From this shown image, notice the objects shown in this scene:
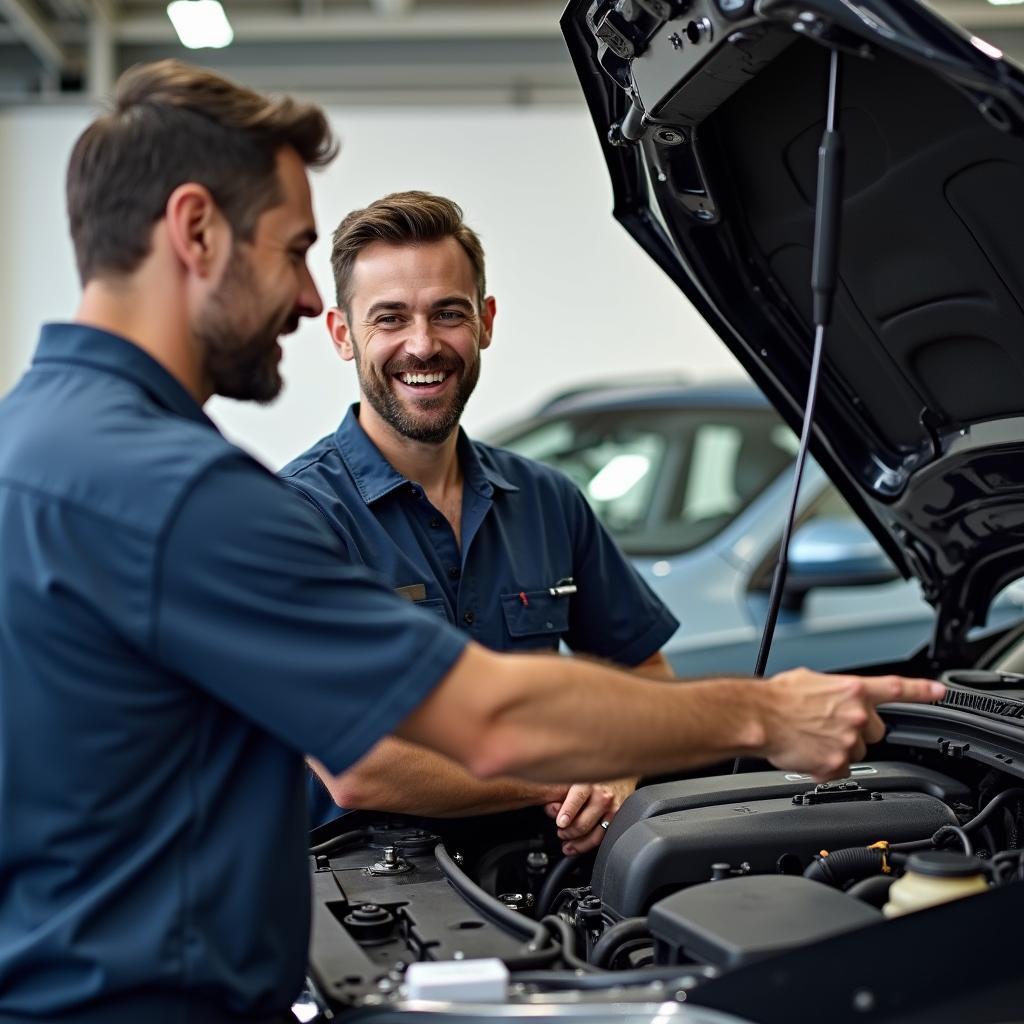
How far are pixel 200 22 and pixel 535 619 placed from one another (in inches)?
261

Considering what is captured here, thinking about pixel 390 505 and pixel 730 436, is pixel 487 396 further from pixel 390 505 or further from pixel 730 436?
pixel 390 505

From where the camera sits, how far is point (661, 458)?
4.98 metres

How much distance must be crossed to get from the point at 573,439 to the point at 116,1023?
388cm

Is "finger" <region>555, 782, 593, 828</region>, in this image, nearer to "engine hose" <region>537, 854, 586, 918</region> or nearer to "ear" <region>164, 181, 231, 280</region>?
"engine hose" <region>537, 854, 586, 918</region>

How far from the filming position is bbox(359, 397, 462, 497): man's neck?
246 cm

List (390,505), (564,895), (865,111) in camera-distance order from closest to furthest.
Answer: (865,111) → (564,895) → (390,505)

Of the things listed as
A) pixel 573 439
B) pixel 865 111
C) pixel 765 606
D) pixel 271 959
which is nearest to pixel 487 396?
pixel 573 439

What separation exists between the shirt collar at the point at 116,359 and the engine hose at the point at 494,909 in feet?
2.27

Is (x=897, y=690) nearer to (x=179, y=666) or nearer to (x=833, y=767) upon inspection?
(x=833, y=767)

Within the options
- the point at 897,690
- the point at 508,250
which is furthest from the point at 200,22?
the point at 897,690

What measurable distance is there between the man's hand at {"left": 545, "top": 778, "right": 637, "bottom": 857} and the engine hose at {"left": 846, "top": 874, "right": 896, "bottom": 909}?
51 centimetres

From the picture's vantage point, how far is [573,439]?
16.6 ft

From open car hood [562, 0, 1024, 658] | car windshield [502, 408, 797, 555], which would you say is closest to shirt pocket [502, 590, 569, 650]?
open car hood [562, 0, 1024, 658]

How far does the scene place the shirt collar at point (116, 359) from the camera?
4.66 feet
